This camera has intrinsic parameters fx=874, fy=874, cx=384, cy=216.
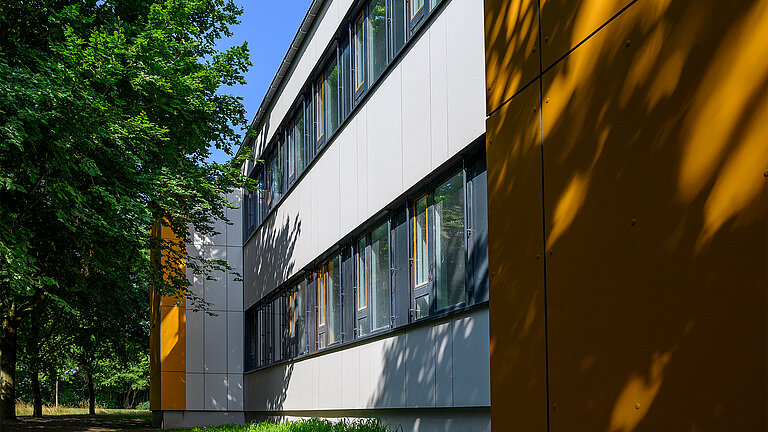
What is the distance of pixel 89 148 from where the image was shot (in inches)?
636

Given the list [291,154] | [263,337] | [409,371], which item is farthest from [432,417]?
[263,337]

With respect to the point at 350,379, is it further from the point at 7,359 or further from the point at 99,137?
the point at 7,359

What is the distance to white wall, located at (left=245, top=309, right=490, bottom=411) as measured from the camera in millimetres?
9780

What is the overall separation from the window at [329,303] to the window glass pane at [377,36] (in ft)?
13.4

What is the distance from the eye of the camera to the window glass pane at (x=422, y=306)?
38.4 feet

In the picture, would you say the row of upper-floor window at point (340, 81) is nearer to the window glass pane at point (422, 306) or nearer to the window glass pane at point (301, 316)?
the window glass pane at point (301, 316)

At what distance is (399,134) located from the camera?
42.3 ft

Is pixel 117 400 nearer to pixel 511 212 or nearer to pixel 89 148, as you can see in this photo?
pixel 89 148

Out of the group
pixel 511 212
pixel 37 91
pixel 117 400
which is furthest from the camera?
pixel 117 400

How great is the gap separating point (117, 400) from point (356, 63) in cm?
7145


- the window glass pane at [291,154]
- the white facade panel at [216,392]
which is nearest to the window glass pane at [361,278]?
the window glass pane at [291,154]

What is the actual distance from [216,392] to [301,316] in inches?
437

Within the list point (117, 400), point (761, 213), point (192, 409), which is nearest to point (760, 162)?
point (761, 213)

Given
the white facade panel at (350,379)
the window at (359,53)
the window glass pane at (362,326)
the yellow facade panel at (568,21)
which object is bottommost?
the white facade panel at (350,379)
